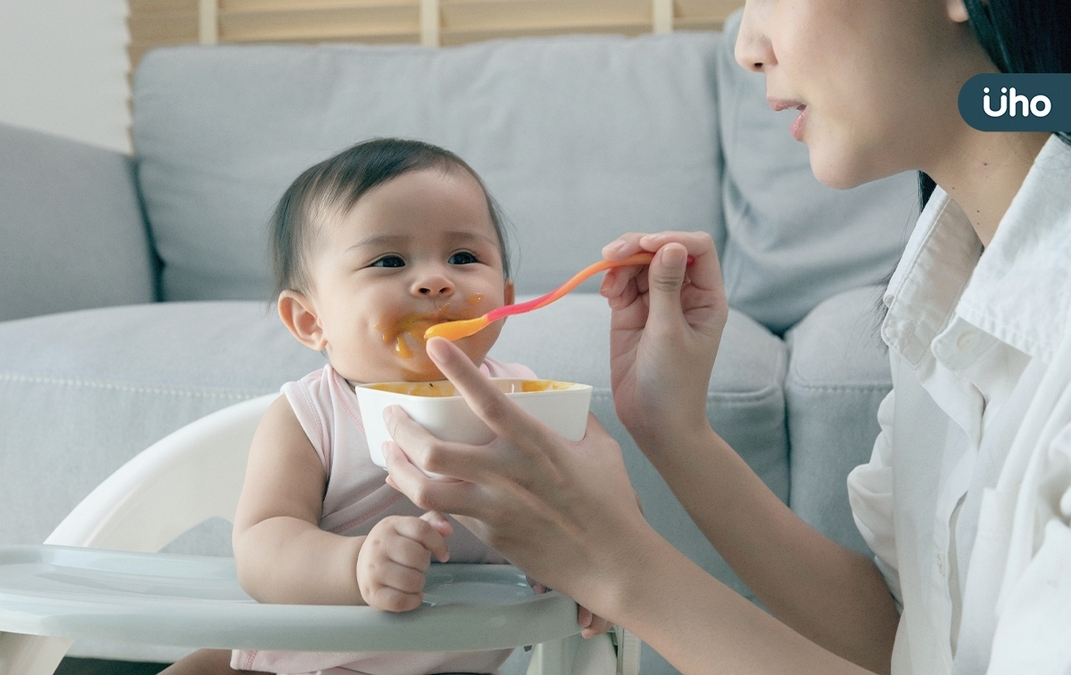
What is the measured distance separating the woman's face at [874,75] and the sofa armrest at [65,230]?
154cm

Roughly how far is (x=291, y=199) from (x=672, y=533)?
2.26ft

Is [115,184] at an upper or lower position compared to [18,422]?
upper

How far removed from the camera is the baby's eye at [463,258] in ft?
2.86

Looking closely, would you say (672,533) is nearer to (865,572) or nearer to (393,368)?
(865,572)

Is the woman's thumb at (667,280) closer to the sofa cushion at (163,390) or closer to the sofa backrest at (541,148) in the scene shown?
the sofa cushion at (163,390)

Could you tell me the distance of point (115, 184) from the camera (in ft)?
6.72

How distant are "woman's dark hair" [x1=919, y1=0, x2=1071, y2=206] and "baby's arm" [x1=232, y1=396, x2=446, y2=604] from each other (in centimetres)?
52

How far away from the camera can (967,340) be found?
28.0 inches

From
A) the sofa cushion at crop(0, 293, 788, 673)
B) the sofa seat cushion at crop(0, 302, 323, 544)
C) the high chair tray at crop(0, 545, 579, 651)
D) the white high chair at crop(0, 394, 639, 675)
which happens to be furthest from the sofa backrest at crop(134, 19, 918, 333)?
the high chair tray at crop(0, 545, 579, 651)

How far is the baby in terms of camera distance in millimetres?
752

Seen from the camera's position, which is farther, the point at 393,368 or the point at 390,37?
the point at 390,37


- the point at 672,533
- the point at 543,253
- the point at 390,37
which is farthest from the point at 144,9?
the point at 672,533

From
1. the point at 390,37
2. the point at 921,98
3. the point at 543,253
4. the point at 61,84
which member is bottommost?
the point at 543,253

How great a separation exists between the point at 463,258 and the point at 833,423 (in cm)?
61
